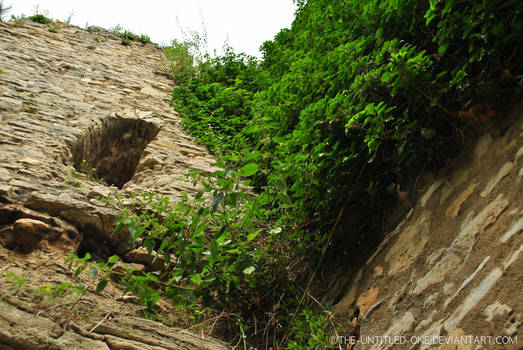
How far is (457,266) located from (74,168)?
3.38m

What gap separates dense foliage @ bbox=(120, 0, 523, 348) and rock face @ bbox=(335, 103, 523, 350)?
0.62ft

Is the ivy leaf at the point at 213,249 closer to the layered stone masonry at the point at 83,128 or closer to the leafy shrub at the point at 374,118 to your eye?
the leafy shrub at the point at 374,118

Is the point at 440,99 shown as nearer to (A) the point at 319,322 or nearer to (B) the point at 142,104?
(A) the point at 319,322

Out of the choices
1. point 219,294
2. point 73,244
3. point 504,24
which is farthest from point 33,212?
point 504,24

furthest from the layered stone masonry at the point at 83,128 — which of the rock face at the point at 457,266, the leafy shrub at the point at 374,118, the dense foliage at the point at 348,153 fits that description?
the rock face at the point at 457,266

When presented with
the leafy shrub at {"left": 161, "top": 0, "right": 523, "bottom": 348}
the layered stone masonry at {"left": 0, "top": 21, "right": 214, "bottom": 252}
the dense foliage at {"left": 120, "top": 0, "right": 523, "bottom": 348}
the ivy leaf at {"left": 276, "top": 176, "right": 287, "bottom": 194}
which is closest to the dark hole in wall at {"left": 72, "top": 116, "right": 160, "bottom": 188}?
the layered stone masonry at {"left": 0, "top": 21, "right": 214, "bottom": 252}

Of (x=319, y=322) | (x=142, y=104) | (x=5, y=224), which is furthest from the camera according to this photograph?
(x=142, y=104)

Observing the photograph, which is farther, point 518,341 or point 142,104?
point 142,104

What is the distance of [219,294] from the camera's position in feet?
7.77

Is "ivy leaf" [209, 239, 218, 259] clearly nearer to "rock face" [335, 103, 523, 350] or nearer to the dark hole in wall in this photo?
"rock face" [335, 103, 523, 350]

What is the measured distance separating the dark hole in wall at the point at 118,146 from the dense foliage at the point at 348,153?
2037 mm

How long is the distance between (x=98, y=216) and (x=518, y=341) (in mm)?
2687

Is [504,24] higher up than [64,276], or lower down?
higher up

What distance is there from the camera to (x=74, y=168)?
345 cm
